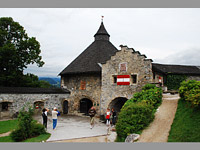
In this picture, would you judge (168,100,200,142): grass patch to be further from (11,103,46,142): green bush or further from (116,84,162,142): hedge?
(11,103,46,142): green bush

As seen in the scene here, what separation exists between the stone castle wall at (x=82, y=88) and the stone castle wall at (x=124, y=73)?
117cm

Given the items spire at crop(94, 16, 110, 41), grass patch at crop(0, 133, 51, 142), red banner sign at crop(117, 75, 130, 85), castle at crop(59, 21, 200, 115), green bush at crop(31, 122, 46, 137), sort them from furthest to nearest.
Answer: spire at crop(94, 16, 110, 41) < red banner sign at crop(117, 75, 130, 85) < castle at crop(59, 21, 200, 115) < green bush at crop(31, 122, 46, 137) < grass patch at crop(0, 133, 51, 142)

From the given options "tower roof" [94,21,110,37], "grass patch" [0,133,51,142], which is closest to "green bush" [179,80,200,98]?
"grass patch" [0,133,51,142]

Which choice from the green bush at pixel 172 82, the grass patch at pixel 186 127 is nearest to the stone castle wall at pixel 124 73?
the green bush at pixel 172 82

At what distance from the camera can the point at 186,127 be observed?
23.9ft

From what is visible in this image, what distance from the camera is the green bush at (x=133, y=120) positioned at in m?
8.12

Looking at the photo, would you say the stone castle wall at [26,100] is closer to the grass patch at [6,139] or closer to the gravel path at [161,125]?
the grass patch at [6,139]

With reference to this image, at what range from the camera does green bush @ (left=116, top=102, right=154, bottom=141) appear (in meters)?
8.12

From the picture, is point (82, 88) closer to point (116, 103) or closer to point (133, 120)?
point (116, 103)

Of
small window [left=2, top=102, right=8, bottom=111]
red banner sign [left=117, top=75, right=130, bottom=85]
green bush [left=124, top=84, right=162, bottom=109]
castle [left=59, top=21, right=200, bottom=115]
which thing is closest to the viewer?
green bush [left=124, top=84, right=162, bottom=109]

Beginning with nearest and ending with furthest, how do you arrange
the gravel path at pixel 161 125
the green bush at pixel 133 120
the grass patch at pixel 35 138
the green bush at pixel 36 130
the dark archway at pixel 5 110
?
the gravel path at pixel 161 125 → the green bush at pixel 133 120 → the grass patch at pixel 35 138 → the green bush at pixel 36 130 → the dark archway at pixel 5 110

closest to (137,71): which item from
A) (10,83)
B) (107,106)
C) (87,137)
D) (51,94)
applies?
(107,106)

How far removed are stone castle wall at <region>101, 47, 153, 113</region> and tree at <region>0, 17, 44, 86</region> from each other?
35.4ft

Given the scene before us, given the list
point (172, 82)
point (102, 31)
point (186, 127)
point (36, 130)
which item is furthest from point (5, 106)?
point (172, 82)
